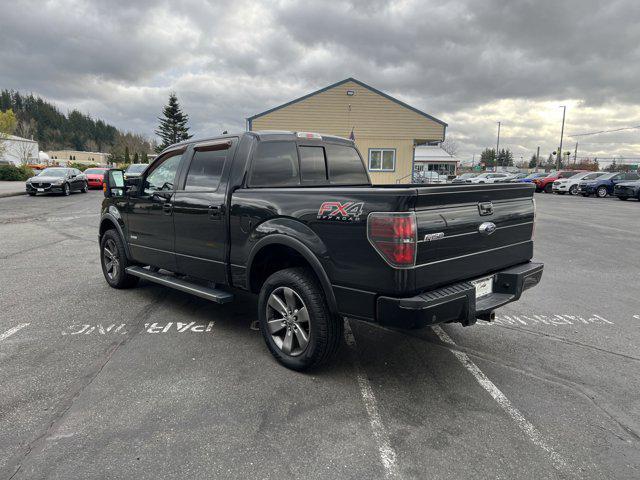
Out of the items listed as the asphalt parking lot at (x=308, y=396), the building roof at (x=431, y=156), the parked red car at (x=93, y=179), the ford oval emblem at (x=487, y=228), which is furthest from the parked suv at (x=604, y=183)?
the building roof at (x=431, y=156)

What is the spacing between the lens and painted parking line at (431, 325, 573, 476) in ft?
8.08

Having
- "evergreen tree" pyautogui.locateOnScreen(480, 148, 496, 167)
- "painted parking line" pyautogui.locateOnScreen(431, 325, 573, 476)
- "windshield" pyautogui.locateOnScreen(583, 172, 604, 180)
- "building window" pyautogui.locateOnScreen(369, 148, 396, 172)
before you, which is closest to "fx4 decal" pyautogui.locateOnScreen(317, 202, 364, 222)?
"painted parking line" pyautogui.locateOnScreen(431, 325, 573, 476)

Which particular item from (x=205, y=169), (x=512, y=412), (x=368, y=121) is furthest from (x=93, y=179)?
(x=512, y=412)

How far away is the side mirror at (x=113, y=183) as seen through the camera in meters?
5.54

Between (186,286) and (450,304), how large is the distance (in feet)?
8.89

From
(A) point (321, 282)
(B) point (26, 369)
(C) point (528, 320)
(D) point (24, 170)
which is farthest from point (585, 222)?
(D) point (24, 170)

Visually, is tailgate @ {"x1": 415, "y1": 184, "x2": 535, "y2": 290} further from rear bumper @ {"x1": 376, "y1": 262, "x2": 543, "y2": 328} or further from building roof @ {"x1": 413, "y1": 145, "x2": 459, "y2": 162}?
building roof @ {"x1": 413, "y1": 145, "x2": 459, "y2": 162}

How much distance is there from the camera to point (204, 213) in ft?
13.6

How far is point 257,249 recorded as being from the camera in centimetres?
360

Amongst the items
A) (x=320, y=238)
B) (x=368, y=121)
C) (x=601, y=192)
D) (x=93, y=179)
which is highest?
(x=368, y=121)

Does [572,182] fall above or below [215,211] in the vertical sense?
below

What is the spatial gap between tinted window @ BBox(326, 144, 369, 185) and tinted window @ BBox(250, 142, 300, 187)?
498 mm

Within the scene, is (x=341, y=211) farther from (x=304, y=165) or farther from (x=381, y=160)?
(x=381, y=160)

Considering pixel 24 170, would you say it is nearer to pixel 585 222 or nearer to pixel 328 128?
pixel 328 128
